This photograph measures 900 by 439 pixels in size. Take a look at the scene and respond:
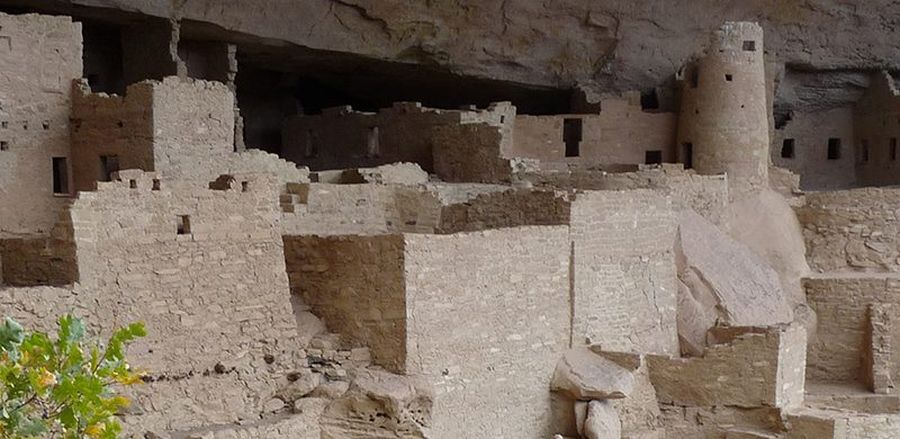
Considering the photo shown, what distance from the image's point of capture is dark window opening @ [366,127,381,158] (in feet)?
59.1

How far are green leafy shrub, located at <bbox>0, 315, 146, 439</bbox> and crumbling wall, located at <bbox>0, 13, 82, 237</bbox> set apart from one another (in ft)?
22.2

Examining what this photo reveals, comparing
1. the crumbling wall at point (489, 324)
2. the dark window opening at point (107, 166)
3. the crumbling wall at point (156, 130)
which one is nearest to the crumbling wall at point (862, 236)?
the crumbling wall at point (489, 324)

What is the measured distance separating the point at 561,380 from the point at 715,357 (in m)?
1.96

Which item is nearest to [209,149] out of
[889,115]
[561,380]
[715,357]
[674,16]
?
→ [561,380]

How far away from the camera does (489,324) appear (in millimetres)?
11156

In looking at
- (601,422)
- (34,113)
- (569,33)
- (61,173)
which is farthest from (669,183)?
(34,113)

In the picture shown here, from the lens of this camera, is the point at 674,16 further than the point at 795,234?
Yes

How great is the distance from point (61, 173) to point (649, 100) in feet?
32.7

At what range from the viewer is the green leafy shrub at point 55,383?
18.4 ft

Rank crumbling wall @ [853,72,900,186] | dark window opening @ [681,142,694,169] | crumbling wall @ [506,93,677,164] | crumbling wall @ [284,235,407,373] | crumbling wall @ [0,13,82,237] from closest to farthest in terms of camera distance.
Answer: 1. crumbling wall @ [284,235,407,373]
2. crumbling wall @ [0,13,82,237]
3. dark window opening @ [681,142,694,169]
4. crumbling wall @ [506,93,677,164]
5. crumbling wall @ [853,72,900,186]

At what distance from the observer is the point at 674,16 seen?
1911cm

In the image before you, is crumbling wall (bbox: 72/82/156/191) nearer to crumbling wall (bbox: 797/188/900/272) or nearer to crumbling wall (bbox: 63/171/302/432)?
crumbling wall (bbox: 63/171/302/432)

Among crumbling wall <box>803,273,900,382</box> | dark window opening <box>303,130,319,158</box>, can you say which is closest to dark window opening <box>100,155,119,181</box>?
dark window opening <box>303,130,319,158</box>

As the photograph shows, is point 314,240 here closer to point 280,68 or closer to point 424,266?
point 424,266
